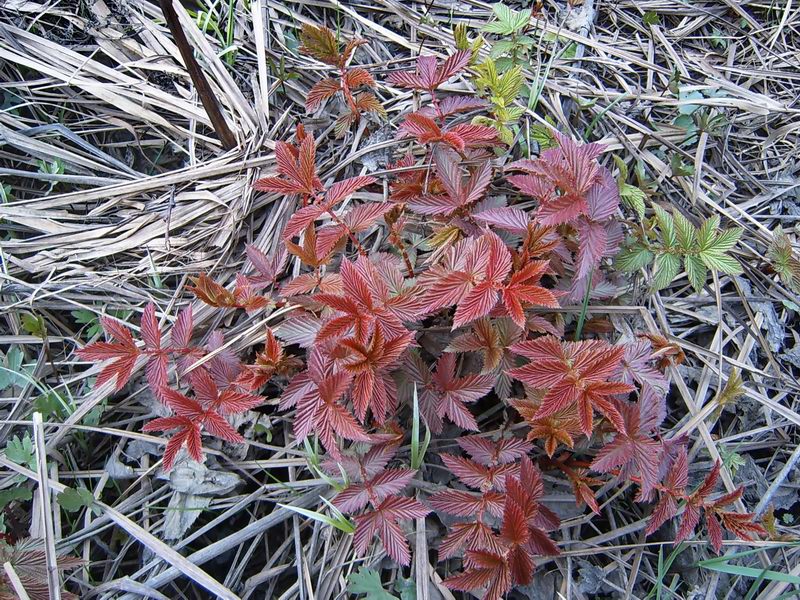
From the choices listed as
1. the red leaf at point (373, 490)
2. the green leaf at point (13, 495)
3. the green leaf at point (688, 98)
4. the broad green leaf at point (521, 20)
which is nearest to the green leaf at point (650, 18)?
the green leaf at point (688, 98)

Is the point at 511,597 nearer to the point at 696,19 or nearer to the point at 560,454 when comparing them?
the point at 560,454

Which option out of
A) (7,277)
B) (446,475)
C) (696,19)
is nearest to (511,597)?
(446,475)

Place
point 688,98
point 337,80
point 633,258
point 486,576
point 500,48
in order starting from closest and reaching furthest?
point 486,576 < point 633,258 < point 337,80 < point 500,48 < point 688,98

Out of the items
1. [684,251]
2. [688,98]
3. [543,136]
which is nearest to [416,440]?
[684,251]

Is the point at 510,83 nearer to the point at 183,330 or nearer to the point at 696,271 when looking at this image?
the point at 696,271

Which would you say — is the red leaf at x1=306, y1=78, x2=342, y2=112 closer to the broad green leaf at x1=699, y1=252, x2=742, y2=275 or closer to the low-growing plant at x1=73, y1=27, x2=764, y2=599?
the low-growing plant at x1=73, y1=27, x2=764, y2=599

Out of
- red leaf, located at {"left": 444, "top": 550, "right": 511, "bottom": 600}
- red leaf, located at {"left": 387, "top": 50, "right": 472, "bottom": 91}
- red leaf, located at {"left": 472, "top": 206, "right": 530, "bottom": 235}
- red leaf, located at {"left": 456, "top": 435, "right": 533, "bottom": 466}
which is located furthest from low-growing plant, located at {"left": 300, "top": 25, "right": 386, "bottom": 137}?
red leaf, located at {"left": 444, "top": 550, "right": 511, "bottom": 600}
